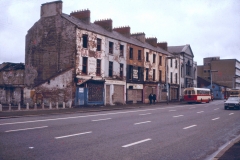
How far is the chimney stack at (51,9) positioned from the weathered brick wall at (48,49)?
0.51 m

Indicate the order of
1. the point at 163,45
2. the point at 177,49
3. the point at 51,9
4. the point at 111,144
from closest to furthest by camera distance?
1. the point at 111,144
2. the point at 51,9
3. the point at 163,45
4. the point at 177,49

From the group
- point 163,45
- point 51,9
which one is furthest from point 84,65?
point 163,45

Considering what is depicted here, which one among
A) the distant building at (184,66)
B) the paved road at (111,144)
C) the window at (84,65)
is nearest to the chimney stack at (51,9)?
the window at (84,65)

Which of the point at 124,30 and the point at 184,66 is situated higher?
the point at 124,30

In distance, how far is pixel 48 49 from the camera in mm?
32375

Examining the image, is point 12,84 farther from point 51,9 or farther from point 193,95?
point 193,95

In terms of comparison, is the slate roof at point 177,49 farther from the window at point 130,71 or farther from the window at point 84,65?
the window at point 84,65

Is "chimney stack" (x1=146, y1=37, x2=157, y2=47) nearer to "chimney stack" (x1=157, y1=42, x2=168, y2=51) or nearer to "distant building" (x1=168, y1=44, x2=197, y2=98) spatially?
"chimney stack" (x1=157, y1=42, x2=168, y2=51)

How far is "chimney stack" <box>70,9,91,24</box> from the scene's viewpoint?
3438cm

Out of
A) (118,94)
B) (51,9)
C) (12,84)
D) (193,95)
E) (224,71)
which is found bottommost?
(193,95)

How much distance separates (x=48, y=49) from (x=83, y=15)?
21.9ft

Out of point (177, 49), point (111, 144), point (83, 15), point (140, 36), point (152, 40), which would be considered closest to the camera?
point (111, 144)

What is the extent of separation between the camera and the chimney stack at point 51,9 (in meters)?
31.9

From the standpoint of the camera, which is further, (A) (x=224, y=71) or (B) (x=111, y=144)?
(A) (x=224, y=71)
